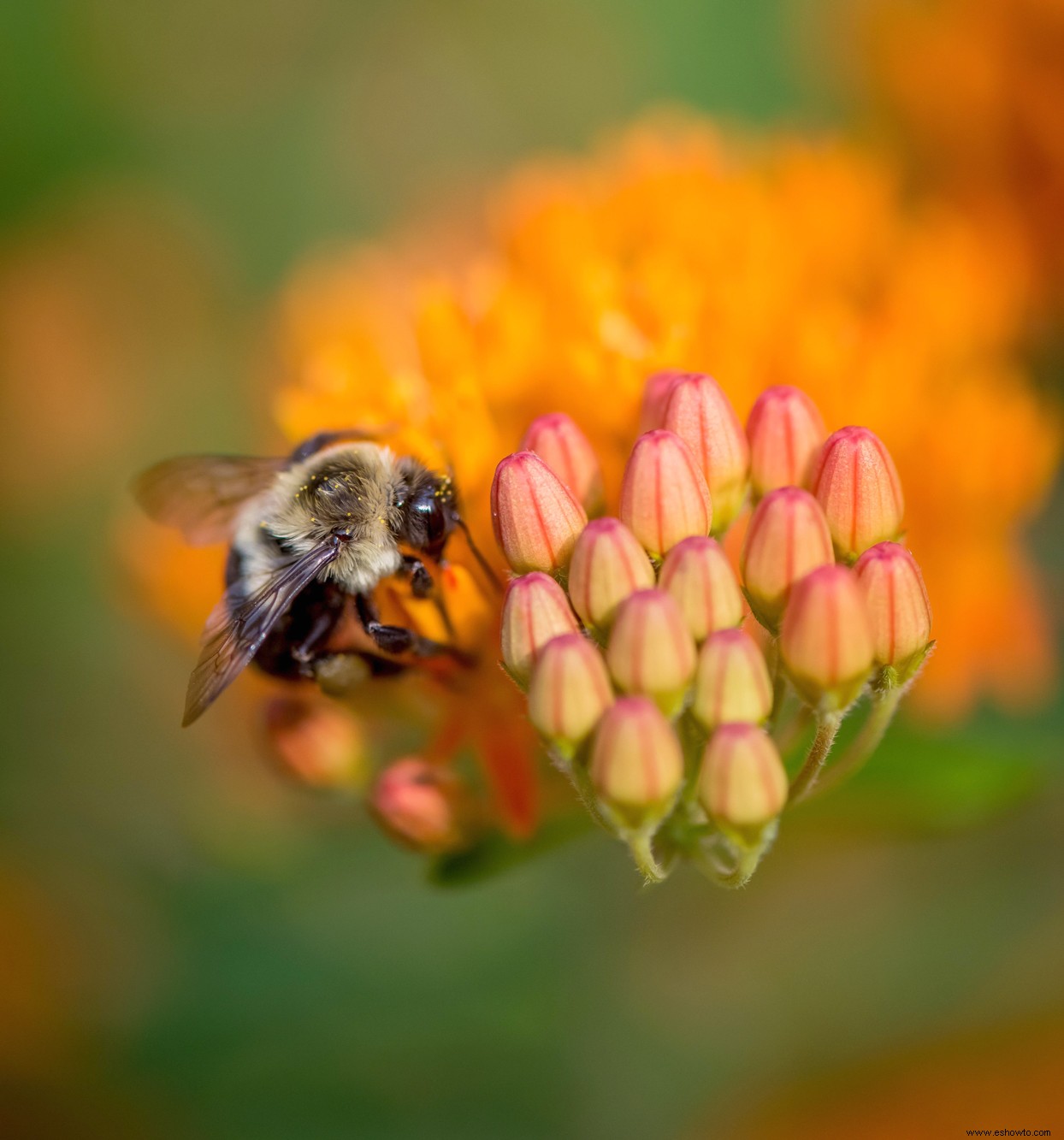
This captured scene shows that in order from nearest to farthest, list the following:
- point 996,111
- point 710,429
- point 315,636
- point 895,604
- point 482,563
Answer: point 895,604
point 710,429
point 482,563
point 315,636
point 996,111

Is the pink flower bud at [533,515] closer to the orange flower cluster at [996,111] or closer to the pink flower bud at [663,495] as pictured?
the pink flower bud at [663,495]

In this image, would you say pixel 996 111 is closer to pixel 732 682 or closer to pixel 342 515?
pixel 342 515

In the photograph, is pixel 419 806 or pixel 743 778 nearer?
pixel 743 778

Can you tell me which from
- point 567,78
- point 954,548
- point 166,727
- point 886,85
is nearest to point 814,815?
point 954,548

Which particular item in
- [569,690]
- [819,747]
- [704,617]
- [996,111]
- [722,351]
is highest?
[996,111]

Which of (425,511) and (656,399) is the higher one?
(656,399)

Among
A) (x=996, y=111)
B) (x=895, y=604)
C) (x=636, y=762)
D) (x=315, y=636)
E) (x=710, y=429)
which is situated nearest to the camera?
(x=636, y=762)

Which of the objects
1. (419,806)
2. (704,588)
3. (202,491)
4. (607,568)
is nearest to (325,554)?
(419,806)
